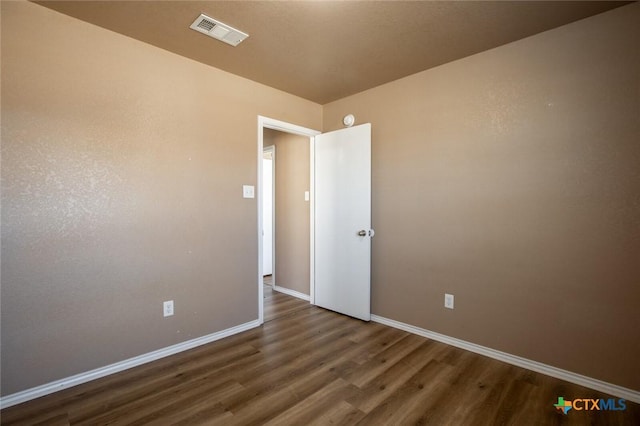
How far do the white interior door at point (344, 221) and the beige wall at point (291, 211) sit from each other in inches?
16.2

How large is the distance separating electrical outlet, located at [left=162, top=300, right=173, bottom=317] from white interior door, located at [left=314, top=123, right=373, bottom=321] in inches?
65.9

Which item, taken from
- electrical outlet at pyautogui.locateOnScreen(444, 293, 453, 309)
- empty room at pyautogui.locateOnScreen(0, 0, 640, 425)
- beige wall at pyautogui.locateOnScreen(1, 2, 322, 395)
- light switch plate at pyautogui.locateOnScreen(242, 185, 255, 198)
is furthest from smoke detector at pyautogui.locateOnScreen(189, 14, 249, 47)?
electrical outlet at pyautogui.locateOnScreen(444, 293, 453, 309)

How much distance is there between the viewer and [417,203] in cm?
289

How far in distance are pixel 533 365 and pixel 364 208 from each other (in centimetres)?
189

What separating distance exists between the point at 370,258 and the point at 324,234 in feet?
2.12

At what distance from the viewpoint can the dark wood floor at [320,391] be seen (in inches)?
68.1

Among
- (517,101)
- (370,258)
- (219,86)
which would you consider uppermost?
(219,86)

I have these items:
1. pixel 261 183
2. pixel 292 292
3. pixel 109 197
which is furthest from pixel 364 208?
pixel 109 197

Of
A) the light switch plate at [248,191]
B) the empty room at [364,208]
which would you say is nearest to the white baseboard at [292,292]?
the empty room at [364,208]

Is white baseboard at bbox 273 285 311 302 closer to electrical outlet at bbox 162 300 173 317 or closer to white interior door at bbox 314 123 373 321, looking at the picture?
white interior door at bbox 314 123 373 321

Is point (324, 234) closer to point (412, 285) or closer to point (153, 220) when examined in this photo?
point (412, 285)

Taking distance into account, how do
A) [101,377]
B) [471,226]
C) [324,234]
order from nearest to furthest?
[101,377] < [471,226] < [324,234]

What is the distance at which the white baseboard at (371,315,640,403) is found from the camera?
192cm

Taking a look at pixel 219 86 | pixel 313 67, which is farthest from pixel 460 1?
pixel 219 86
